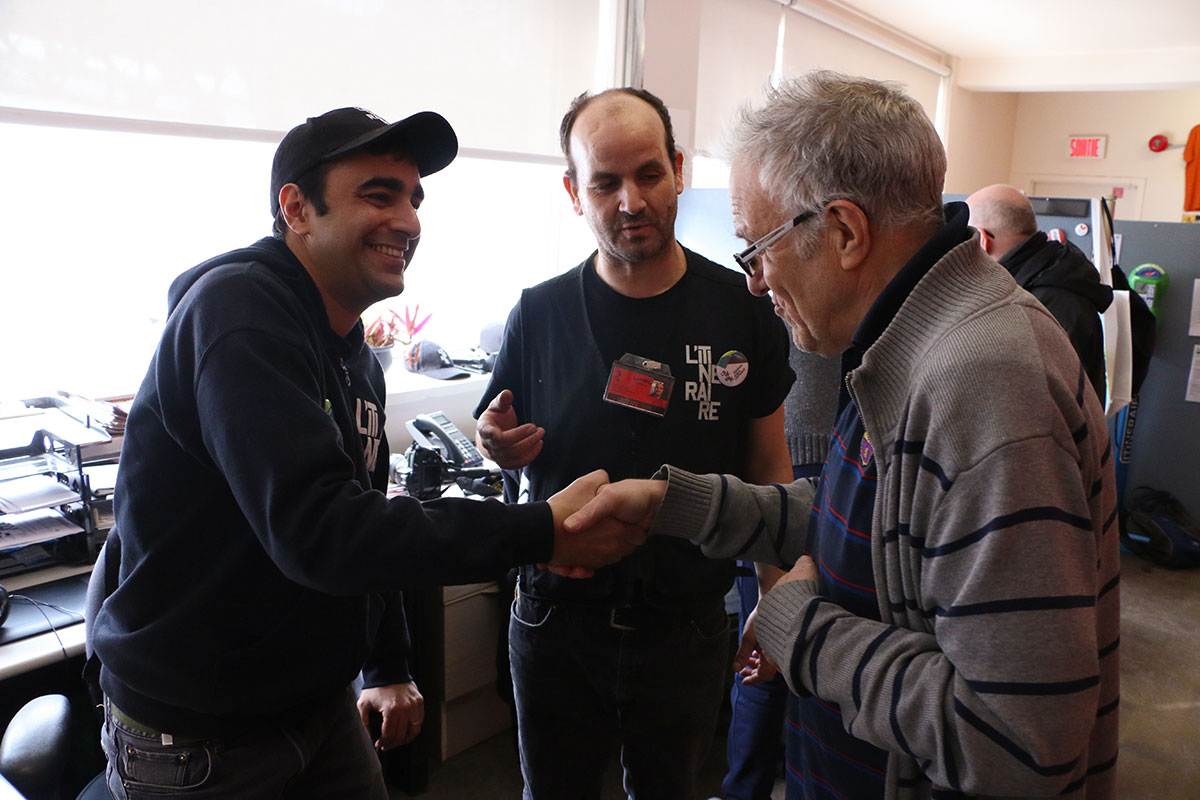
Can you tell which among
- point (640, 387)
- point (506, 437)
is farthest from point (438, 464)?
point (640, 387)

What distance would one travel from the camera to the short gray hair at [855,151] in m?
0.94

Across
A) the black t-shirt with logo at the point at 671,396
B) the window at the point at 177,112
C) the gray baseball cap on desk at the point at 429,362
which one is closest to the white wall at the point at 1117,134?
the window at the point at 177,112

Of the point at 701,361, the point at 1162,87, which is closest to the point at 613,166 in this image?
the point at 701,361

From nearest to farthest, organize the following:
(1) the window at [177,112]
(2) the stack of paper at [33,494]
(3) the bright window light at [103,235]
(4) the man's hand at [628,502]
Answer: (4) the man's hand at [628,502]
(2) the stack of paper at [33,494]
(1) the window at [177,112]
(3) the bright window light at [103,235]

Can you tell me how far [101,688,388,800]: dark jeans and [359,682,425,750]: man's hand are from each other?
0.17 m

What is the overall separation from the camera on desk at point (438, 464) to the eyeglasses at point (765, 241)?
163cm

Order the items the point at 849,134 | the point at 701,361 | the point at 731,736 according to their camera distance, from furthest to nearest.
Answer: the point at 731,736 < the point at 701,361 < the point at 849,134

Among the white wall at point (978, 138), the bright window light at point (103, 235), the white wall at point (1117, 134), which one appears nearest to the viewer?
the bright window light at point (103, 235)

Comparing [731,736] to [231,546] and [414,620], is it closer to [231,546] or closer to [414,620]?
[414,620]

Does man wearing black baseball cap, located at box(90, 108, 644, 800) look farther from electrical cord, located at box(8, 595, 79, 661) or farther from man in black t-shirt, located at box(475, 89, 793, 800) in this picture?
electrical cord, located at box(8, 595, 79, 661)

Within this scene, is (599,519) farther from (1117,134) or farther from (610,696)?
(1117,134)

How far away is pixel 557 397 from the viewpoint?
167 cm

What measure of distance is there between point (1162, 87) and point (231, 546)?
7.80 m

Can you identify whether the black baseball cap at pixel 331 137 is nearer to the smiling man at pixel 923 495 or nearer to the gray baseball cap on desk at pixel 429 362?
the smiling man at pixel 923 495
